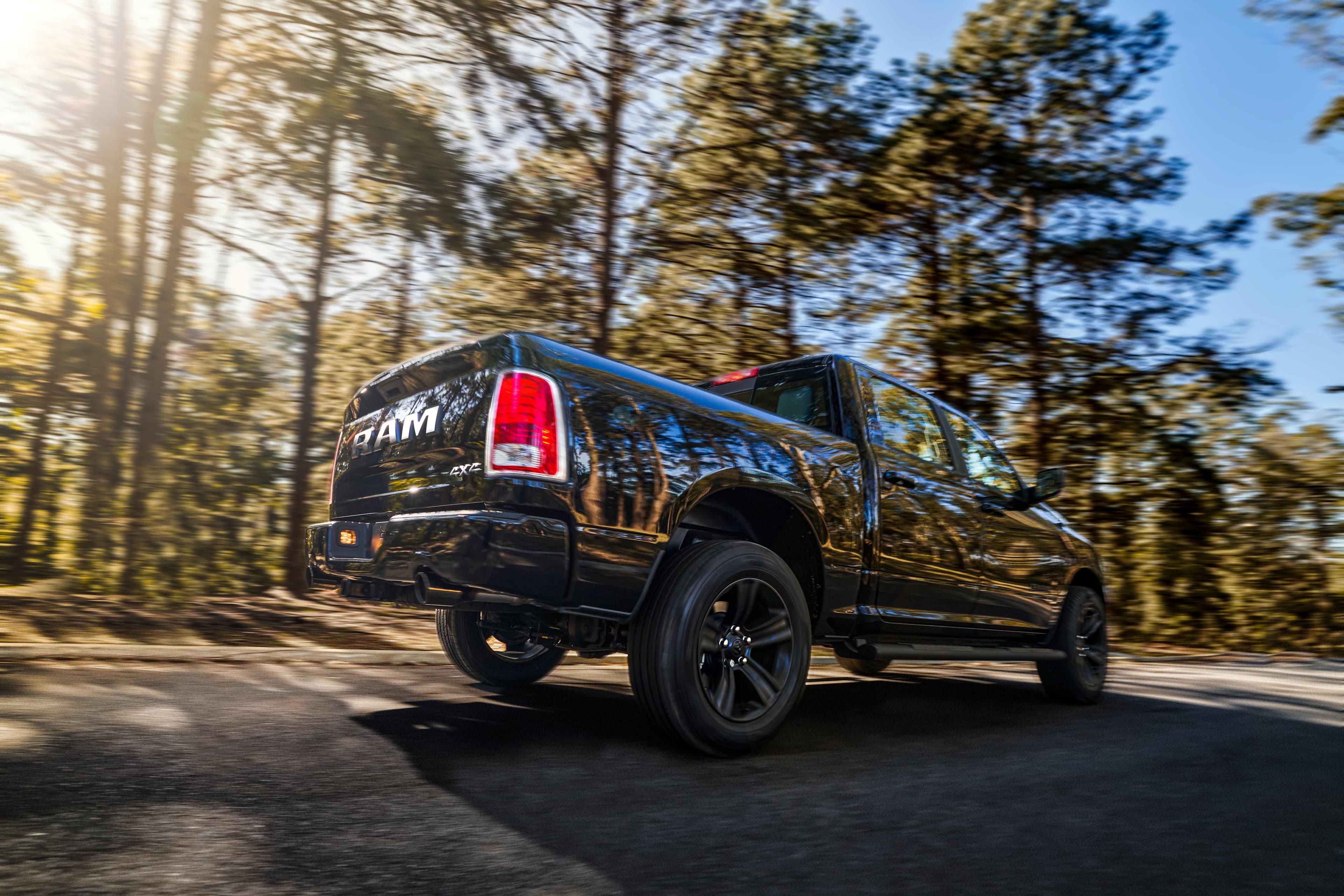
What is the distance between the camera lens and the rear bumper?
3033 millimetres

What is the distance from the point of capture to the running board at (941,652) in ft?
13.3

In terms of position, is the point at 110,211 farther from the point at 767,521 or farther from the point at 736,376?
the point at 767,521

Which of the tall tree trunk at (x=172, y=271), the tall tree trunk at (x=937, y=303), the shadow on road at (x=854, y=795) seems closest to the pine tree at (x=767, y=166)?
the tall tree trunk at (x=937, y=303)

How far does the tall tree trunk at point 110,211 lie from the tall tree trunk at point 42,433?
0.23 m

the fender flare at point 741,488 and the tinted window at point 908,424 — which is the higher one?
the tinted window at point 908,424

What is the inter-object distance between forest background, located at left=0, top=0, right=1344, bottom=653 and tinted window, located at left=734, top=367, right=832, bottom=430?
5.21 metres

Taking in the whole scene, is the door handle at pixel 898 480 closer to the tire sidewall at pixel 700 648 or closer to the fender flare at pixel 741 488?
the fender flare at pixel 741 488

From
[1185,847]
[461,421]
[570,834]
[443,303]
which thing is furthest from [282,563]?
[1185,847]

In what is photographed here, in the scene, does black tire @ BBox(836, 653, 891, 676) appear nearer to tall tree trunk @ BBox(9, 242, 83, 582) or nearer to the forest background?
the forest background

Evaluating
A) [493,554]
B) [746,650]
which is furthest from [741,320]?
[493,554]

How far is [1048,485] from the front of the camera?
214 inches

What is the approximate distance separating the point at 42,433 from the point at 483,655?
18.7ft

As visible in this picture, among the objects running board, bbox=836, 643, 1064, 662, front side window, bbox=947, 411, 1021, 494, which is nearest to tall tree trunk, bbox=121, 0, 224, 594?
running board, bbox=836, 643, 1064, 662

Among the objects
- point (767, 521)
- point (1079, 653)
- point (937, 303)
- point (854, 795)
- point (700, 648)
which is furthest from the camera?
point (937, 303)
